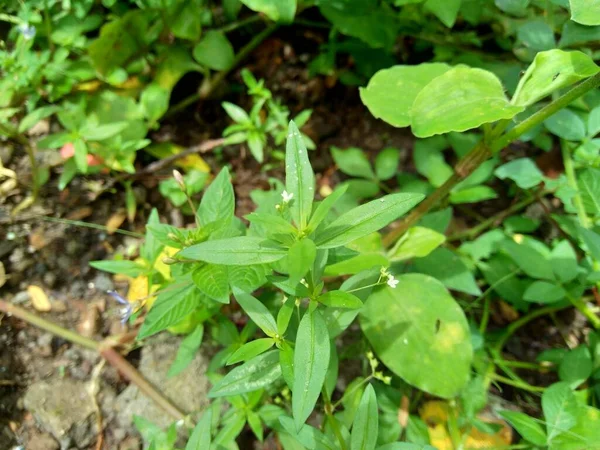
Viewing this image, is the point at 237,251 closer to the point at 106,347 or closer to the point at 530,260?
the point at 106,347

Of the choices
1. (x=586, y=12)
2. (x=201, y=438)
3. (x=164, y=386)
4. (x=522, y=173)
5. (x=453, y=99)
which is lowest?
(x=164, y=386)

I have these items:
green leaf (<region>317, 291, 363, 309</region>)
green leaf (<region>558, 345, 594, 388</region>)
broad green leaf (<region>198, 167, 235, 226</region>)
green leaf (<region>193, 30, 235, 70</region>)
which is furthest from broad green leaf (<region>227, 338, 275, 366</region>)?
green leaf (<region>193, 30, 235, 70</region>)

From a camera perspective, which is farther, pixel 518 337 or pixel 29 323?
pixel 518 337

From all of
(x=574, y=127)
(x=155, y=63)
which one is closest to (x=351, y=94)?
(x=155, y=63)

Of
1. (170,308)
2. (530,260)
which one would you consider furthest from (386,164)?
(170,308)

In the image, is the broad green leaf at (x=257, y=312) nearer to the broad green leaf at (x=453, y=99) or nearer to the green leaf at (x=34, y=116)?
the broad green leaf at (x=453, y=99)

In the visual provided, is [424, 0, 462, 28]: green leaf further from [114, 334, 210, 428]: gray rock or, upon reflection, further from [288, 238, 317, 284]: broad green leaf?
[114, 334, 210, 428]: gray rock

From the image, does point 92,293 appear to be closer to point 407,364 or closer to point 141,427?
point 141,427

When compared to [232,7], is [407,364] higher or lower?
lower
